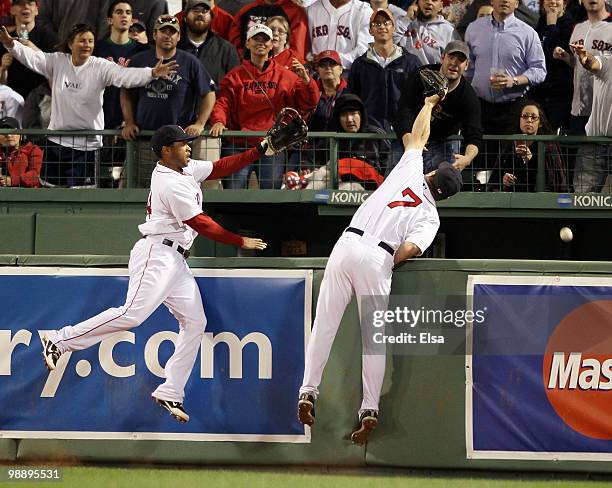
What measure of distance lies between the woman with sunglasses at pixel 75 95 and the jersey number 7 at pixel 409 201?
4.16 meters

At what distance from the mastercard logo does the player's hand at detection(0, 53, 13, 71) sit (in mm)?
Answer: 7083

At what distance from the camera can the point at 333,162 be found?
36.1 ft

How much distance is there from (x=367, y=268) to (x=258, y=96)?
12.3 feet

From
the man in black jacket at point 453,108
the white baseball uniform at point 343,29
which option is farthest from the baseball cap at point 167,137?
the white baseball uniform at point 343,29

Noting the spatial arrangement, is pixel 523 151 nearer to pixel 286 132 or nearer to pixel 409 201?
pixel 286 132

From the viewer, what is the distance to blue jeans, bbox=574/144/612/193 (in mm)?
11016

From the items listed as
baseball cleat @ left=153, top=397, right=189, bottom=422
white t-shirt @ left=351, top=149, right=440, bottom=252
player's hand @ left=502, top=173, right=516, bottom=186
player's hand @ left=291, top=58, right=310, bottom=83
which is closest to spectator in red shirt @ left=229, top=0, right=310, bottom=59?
player's hand @ left=291, top=58, right=310, bottom=83

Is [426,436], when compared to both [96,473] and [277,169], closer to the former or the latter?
[96,473]

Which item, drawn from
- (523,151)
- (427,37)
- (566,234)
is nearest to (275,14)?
(427,37)

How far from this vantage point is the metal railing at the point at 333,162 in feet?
36.1

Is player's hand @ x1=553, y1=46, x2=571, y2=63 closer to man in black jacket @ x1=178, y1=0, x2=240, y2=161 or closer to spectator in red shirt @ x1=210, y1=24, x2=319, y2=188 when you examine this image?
Result: spectator in red shirt @ x1=210, y1=24, x2=319, y2=188

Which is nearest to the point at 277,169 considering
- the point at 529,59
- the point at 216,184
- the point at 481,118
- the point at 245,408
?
the point at 216,184

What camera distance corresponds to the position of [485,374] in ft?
26.3

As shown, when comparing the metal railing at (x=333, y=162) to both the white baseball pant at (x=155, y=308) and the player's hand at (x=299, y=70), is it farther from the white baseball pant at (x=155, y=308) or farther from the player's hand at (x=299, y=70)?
the white baseball pant at (x=155, y=308)
